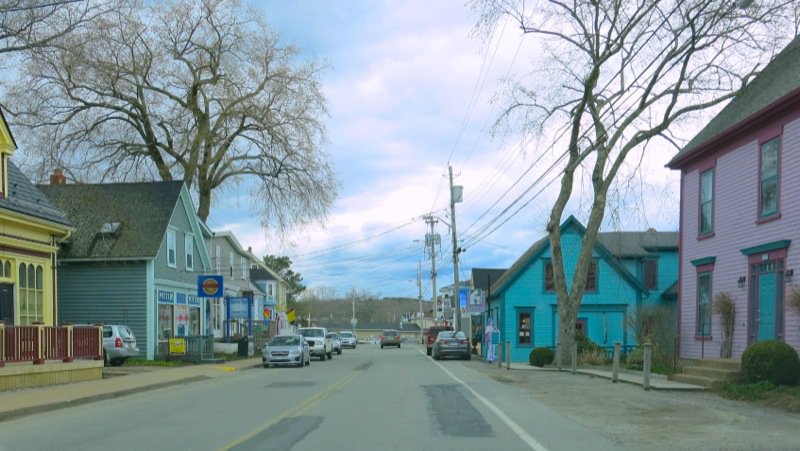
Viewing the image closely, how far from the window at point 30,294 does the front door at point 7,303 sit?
0.50m

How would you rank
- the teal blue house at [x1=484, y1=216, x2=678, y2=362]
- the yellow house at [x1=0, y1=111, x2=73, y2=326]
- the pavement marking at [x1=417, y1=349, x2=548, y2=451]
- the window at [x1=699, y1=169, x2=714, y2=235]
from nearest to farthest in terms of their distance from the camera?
the pavement marking at [x1=417, y1=349, x2=548, y2=451], the yellow house at [x1=0, y1=111, x2=73, y2=326], the window at [x1=699, y1=169, x2=714, y2=235], the teal blue house at [x1=484, y1=216, x2=678, y2=362]

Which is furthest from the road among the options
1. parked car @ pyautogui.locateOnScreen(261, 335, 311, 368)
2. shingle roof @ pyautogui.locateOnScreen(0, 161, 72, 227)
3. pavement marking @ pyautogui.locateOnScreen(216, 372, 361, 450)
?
parked car @ pyautogui.locateOnScreen(261, 335, 311, 368)

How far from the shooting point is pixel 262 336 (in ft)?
178

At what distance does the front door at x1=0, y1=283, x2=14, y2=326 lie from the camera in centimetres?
2339

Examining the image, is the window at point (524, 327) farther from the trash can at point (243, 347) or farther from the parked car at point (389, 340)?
the parked car at point (389, 340)

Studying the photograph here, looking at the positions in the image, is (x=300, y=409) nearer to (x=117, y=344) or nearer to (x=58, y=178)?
(x=117, y=344)

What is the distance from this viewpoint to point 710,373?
20062 mm

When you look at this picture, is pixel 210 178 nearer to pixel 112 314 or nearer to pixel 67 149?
pixel 67 149

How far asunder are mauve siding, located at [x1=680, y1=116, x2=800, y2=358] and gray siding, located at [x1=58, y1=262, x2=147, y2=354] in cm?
2249

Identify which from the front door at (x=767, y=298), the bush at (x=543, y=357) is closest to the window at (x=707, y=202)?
the front door at (x=767, y=298)

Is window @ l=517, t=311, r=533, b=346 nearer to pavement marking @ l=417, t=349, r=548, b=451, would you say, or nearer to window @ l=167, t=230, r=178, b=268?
window @ l=167, t=230, r=178, b=268

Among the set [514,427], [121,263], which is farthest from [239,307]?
[514,427]

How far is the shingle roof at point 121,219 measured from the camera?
35.1 m

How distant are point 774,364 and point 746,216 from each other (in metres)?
6.19
